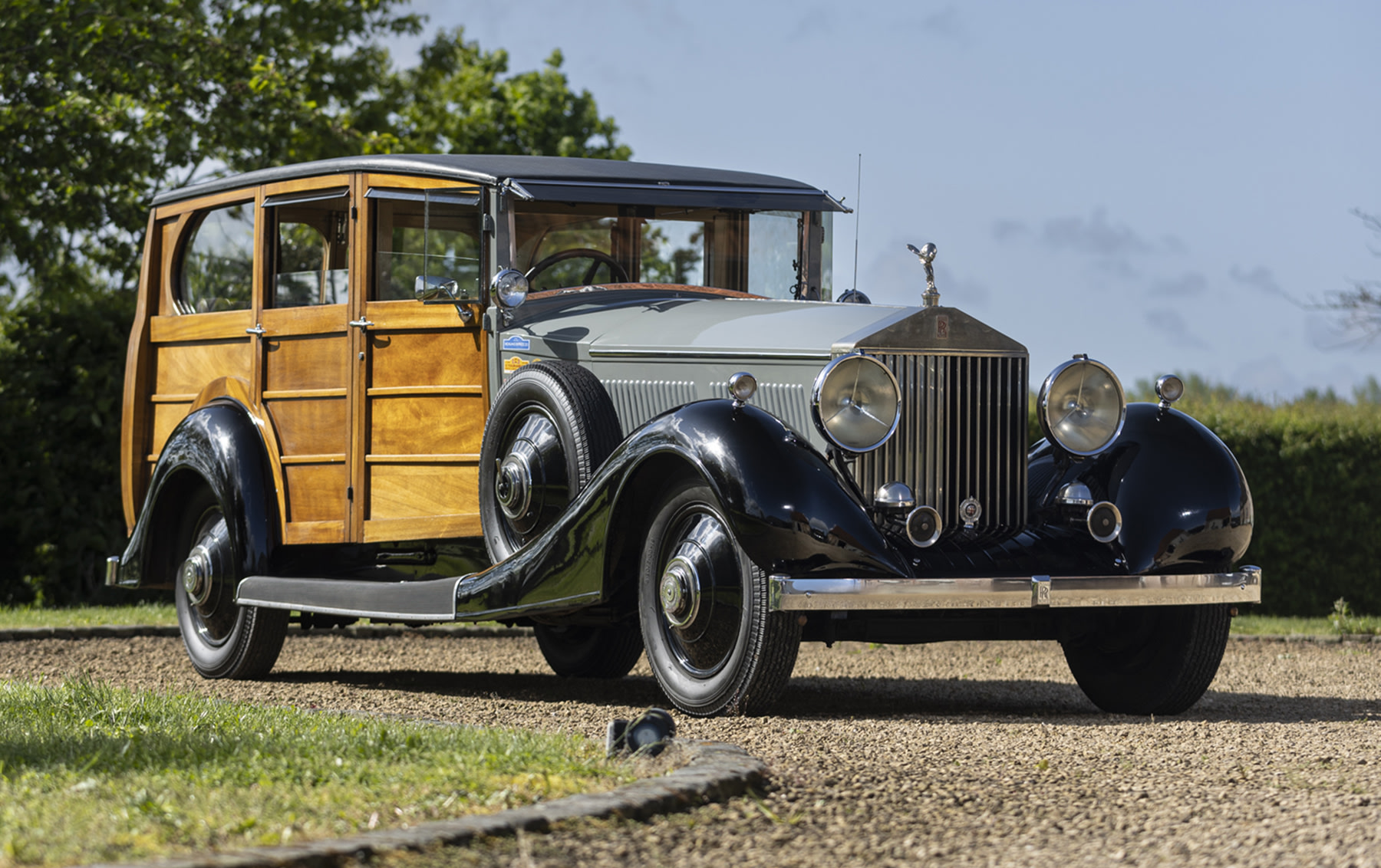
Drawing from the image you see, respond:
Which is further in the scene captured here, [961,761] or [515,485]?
[515,485]

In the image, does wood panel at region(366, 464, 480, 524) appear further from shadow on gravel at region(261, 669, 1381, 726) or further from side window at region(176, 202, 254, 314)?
side window at region(176, 202, 254, 314)

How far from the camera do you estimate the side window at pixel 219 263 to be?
332 inches

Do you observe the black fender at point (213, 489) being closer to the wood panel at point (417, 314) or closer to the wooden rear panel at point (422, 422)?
the wooden rear panel at point (422, 422)

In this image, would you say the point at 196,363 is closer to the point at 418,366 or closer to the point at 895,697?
the point at 418,366

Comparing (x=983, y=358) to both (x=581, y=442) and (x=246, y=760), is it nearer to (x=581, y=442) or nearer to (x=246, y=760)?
(x=581, y=442)

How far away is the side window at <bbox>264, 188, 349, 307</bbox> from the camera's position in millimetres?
7773

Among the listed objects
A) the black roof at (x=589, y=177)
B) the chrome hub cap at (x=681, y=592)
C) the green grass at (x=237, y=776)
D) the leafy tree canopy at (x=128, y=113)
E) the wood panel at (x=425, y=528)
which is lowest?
the green grass at (x=237, y=776)

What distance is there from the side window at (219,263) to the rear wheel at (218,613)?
1045mm

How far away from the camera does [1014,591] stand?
5.74 m

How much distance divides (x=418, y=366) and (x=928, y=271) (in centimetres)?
238

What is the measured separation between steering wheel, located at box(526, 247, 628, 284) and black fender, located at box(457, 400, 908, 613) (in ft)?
5.20

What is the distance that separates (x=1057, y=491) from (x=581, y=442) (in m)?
1.90

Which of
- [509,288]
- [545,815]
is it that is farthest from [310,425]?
[545,815]

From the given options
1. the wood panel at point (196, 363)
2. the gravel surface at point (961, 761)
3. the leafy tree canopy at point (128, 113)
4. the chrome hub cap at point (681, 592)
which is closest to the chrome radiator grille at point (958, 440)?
the chrome hub cap at point (681, 592)
